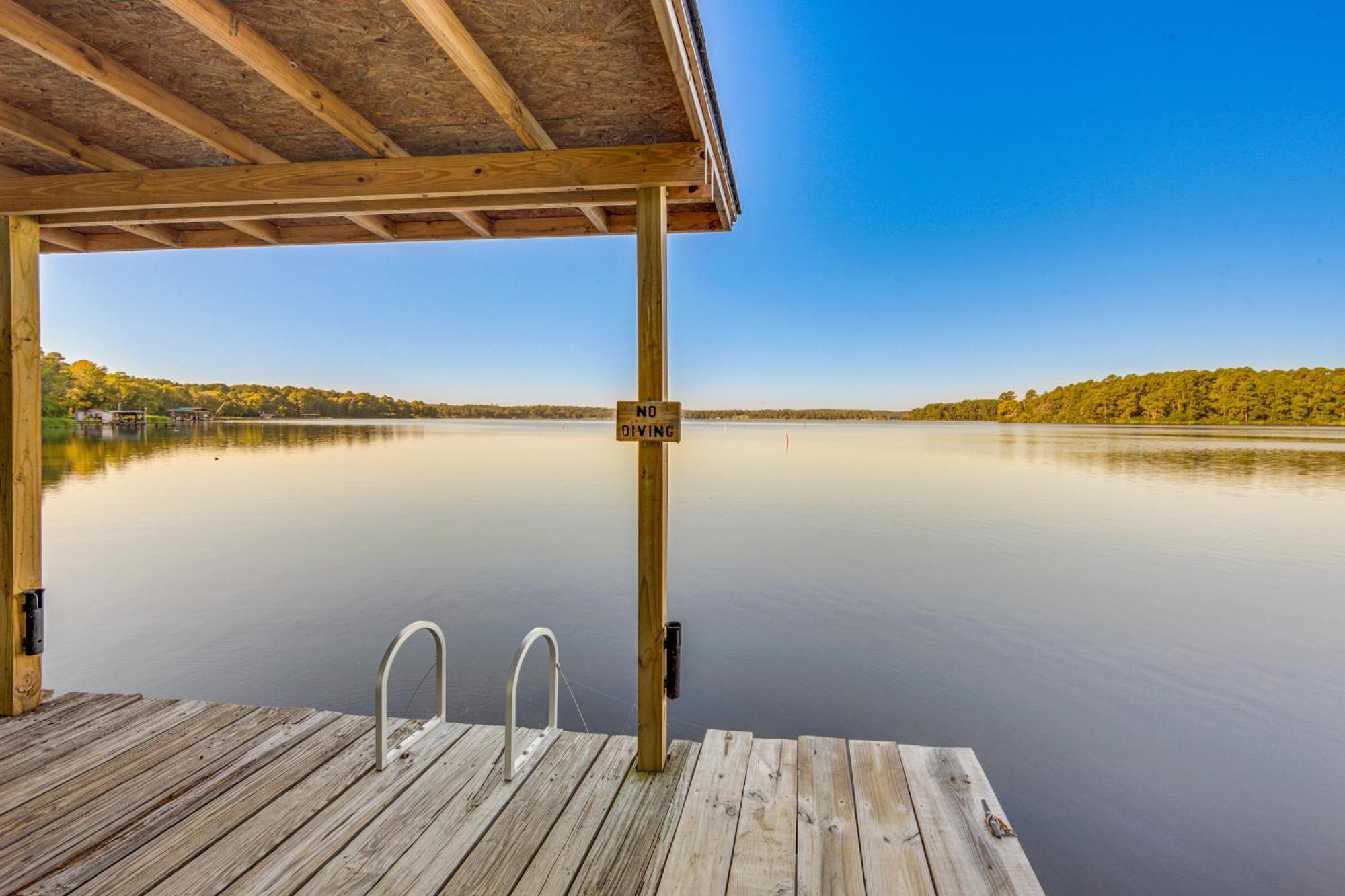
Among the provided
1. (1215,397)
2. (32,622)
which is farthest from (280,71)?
(1215,397)

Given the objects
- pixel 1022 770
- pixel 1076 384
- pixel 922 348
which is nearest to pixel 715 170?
pixel 1022 770

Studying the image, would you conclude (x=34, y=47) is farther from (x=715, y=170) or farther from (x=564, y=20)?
(x=715, y=170)

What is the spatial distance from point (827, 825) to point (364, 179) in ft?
10.7

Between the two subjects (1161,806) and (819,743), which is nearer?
(819,743)

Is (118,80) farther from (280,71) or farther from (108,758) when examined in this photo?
(108,758)

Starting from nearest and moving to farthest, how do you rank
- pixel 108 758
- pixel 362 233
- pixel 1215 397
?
pixel 108 758 < pixel 362 233 < pixel 1215 397

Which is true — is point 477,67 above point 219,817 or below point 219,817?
above

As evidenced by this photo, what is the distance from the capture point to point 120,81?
1.97m

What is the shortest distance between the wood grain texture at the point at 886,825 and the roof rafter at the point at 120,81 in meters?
3.64

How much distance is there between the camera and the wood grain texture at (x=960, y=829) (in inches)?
75.1

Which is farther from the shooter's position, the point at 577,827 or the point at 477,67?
the point at 577,827

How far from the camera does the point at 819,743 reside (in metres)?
2.84

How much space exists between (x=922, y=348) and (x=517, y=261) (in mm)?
36091

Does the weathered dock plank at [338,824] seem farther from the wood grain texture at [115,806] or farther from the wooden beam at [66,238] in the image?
the wooden beam at [66,238]
